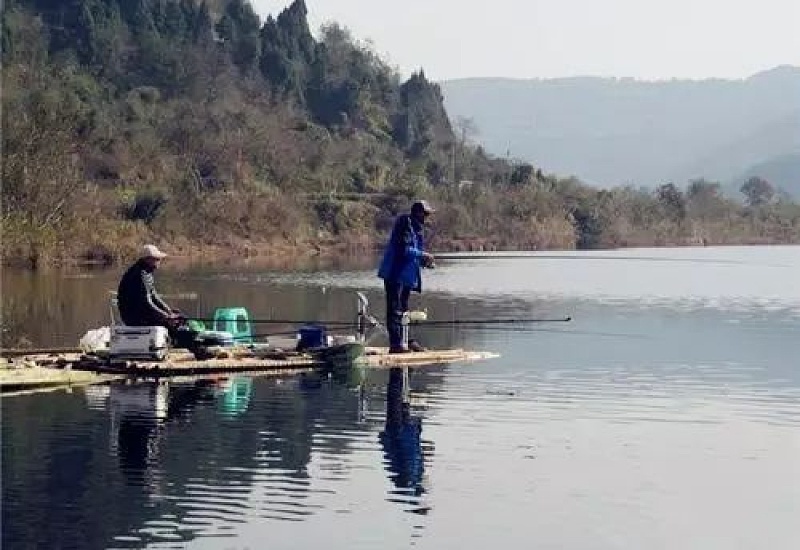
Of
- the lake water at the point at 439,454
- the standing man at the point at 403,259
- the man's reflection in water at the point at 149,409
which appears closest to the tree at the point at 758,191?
the lake water at the point at 439,454

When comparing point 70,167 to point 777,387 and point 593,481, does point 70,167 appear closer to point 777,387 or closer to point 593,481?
point 777,387

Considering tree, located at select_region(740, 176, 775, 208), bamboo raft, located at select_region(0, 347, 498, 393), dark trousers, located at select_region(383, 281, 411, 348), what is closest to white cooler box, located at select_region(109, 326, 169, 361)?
bamboo raft, located at select_region(0, 347, 498, 393)

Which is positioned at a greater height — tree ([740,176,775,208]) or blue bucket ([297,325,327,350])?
tree ([740,176,775,208])

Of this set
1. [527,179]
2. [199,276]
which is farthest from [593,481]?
[527,179]

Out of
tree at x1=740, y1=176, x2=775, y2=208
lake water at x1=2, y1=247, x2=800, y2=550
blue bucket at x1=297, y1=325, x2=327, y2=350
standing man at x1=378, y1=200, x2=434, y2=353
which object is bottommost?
lake water at x1=2, y1=247, x2=800, y2=550

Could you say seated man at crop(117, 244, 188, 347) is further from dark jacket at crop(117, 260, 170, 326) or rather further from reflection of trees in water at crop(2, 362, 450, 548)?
reflection of trees in water at crop(2, 362, 450, 548)

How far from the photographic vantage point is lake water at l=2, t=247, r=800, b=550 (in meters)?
11.7

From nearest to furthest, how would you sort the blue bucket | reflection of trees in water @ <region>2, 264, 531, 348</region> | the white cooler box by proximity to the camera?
the white cooler box → the blue bucket → reflection of trees in water @ <region>2, 264, 531, 348</region>

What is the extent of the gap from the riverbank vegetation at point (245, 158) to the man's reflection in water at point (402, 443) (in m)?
28.5

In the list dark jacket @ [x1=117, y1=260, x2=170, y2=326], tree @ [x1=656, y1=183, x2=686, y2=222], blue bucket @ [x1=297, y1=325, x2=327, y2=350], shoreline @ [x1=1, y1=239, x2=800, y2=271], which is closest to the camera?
dark jacket @ [x1=117, y1=260, x2=170, y2=326]

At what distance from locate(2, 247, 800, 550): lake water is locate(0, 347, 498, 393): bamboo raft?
388mm

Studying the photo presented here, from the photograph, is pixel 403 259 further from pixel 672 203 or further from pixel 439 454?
pixel 672 203

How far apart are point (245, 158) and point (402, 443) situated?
71081 millimetres

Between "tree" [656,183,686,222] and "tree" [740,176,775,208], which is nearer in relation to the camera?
"tree" [656,183,686,222]
